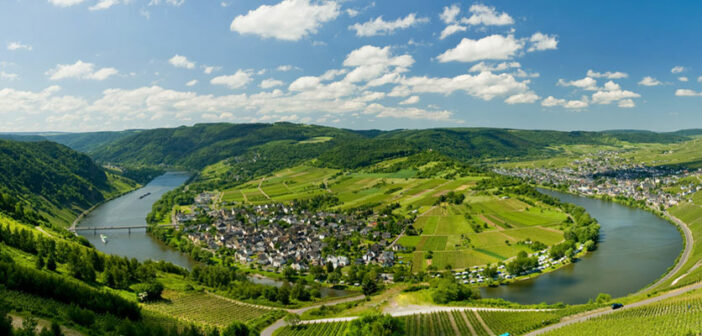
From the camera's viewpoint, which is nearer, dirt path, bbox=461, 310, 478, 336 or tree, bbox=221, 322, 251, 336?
tree, bbox=221, 322, 251, 336

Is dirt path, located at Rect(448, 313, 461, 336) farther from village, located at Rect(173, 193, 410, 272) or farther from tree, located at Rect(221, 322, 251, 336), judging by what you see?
village, located at Rect(173, 193, 410, 272)

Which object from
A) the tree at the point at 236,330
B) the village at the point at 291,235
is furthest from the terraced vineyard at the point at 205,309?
the village at the point at 291,235

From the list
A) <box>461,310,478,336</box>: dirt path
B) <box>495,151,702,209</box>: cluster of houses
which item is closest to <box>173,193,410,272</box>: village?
<box>461,310,478,336</box>: dirt path

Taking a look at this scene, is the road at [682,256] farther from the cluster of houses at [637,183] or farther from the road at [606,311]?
the cluster of houses at [637,183]

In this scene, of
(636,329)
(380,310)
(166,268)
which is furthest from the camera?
(166,268)

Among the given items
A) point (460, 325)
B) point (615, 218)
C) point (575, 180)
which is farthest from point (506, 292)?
point (575, 180)

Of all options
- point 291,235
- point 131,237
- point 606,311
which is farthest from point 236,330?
point 131,237

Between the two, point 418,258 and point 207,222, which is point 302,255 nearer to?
point 418,258
